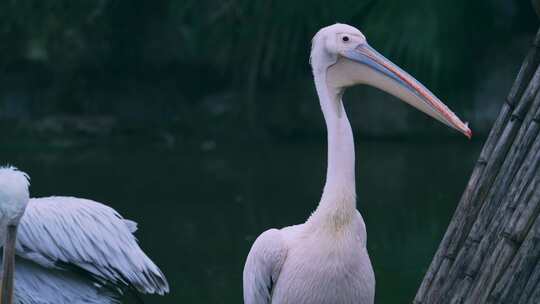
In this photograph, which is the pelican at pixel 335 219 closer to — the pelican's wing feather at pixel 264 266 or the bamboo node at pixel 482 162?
the pelican's wing feather at pixel 264 266

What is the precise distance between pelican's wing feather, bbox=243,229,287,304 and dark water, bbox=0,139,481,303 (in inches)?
68.6

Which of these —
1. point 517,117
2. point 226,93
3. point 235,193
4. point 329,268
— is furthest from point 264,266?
point 226,93

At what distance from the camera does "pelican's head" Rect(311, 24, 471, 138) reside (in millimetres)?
3494

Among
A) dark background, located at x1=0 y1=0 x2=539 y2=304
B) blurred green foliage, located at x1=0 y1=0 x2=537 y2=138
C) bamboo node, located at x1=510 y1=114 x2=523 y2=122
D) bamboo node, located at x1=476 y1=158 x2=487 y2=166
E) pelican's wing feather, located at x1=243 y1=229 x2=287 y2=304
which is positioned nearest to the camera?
bamboo node, located at x1=510 y1=114 x2=523 y2=122

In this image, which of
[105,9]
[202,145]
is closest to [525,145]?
[202,145]

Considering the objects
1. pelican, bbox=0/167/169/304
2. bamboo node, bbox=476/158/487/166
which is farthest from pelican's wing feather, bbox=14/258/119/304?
bamboo node, bbox=476/158/487/166

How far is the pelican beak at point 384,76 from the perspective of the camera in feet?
11.3

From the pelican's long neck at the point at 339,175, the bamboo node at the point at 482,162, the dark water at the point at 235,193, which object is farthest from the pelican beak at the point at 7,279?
the dark water at the point at 235,193

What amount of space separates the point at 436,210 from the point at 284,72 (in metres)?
4.65

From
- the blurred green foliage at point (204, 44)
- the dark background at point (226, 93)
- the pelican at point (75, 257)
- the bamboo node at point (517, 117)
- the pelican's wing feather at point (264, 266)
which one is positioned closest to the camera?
the bamboo node at point (517, 117)

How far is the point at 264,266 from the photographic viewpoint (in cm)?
365

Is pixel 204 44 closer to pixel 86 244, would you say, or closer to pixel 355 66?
pixel 86 244

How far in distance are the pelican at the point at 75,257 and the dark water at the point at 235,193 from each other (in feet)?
3.22

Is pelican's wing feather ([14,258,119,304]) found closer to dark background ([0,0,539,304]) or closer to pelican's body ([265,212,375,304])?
pelican's body ([265,212,375,304])
